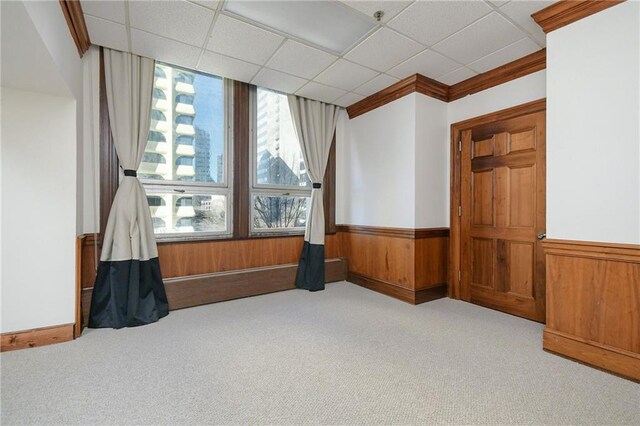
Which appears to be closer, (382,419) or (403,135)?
(382,419)

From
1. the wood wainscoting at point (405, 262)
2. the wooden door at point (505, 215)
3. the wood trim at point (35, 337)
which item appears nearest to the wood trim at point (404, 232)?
the wood wainscoting at point (405, 262)

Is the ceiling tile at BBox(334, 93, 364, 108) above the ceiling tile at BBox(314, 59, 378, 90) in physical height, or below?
above

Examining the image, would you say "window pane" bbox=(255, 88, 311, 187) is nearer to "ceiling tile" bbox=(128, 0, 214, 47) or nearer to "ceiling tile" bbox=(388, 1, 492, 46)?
"ceiling tile" bbox=(128, 0, 214, 47)

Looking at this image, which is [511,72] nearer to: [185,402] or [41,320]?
[185,402]

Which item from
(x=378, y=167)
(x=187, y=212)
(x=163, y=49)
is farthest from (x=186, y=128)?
(x=378, y=167)

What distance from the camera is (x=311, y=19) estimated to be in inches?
98.9

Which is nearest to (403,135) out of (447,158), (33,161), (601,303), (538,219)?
(447,158)

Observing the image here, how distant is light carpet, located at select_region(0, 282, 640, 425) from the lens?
61.3 inches

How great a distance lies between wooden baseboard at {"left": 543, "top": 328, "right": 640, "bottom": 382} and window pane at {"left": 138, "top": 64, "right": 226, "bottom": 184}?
3.67m

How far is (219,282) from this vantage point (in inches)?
136

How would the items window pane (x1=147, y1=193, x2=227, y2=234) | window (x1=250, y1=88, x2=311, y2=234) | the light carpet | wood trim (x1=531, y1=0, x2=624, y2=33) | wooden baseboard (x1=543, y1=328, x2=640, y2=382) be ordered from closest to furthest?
the light carpet, wooden baseboard (x1=543, y1=328, x2=640, y2=382), wood trim (x1=531, y1=0, x2=624, y2=33), window pane (x1=147, y1=193, x2=227, y2=234), window (x1=250, y1=88, x2=311, y2=234)

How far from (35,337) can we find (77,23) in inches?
101

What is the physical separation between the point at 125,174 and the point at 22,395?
1943mm

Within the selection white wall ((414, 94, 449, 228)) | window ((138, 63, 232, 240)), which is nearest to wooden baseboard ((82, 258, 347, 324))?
window ((138, 63, 232, 240))
